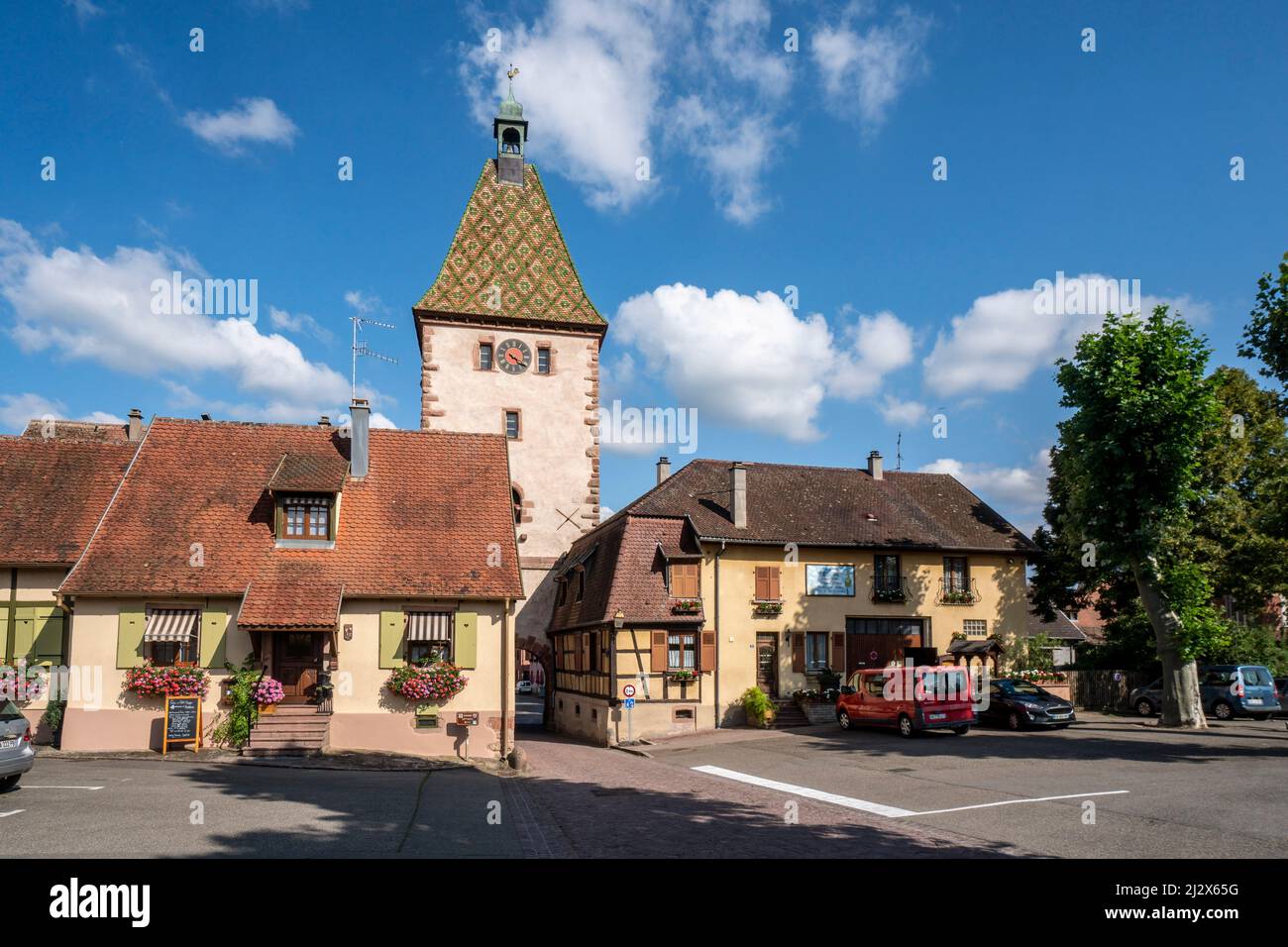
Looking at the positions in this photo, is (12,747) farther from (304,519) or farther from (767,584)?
(767,584)

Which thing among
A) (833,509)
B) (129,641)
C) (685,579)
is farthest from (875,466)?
(129,641)

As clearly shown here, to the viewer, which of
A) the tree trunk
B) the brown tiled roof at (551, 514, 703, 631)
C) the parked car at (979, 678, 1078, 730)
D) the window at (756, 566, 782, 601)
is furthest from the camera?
the window at (756, 566, 782, 601)

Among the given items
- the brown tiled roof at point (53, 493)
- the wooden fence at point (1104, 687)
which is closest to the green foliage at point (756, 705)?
the wooden fence at point (1104, 687)

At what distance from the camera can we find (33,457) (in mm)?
26359

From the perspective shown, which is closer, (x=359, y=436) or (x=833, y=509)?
(x=359, y=436)

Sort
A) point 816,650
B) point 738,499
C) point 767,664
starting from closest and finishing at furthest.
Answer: point 767,664 < point 816,650 < point 738,499

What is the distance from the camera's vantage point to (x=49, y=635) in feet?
76.9

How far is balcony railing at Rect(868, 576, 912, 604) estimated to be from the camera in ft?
110

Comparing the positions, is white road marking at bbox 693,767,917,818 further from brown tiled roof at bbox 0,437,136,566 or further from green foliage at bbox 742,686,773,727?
brown tiled roof at bbox 0,437,136,566

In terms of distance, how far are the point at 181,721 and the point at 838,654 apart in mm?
20430

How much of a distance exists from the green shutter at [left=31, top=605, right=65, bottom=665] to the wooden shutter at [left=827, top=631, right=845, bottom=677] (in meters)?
22.6

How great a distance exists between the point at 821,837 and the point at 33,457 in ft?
79.0

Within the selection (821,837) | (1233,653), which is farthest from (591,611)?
(1233,653)

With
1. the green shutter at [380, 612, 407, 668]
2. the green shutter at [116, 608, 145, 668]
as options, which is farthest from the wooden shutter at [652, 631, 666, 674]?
the green shutter at [116, 608, 145, 668]
